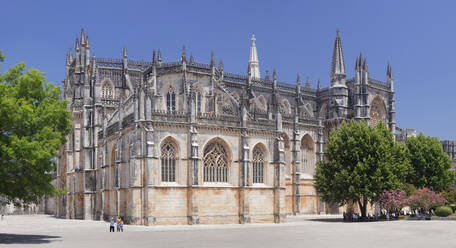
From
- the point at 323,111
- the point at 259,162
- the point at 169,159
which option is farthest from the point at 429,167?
the point at 169,159

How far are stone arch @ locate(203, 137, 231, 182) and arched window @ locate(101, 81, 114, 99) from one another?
1981cm

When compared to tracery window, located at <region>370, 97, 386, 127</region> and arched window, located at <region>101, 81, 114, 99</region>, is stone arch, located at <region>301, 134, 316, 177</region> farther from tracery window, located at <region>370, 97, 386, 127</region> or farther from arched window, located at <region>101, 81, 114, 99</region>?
arched window, located at <region>101, 81, 114, 99</region>

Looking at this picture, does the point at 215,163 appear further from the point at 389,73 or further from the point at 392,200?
the point at 389,73

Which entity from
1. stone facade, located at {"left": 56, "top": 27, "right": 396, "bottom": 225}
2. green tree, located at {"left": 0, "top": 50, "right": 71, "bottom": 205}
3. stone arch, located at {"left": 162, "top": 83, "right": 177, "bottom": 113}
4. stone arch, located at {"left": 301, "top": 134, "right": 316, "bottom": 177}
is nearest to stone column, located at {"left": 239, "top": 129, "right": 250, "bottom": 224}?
stone facade, located at {"left": 56, "top": 27, "right": 396, "bottom": 225}

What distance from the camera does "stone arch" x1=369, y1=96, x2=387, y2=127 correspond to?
240 ft

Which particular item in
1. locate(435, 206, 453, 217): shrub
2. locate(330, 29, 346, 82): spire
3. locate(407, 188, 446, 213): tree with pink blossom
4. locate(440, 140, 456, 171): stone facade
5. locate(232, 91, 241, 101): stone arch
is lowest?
locate(435, 206, 453, 217): shrub

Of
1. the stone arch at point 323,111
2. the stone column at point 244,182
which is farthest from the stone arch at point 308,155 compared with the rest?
the stone column at point 244,182

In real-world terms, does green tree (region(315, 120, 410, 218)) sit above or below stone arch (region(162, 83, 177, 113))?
below

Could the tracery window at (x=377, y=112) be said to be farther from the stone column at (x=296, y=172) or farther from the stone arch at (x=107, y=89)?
the stone arch at (x=107, y=89)

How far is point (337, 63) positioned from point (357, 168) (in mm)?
27502

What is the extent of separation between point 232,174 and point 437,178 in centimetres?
3059

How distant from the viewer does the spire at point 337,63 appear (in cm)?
7325

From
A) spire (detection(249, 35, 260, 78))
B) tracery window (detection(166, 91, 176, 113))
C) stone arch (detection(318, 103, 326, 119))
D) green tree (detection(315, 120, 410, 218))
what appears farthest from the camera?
spire (detection(249, 35, 260, 78))

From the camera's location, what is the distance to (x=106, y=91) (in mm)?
60406
